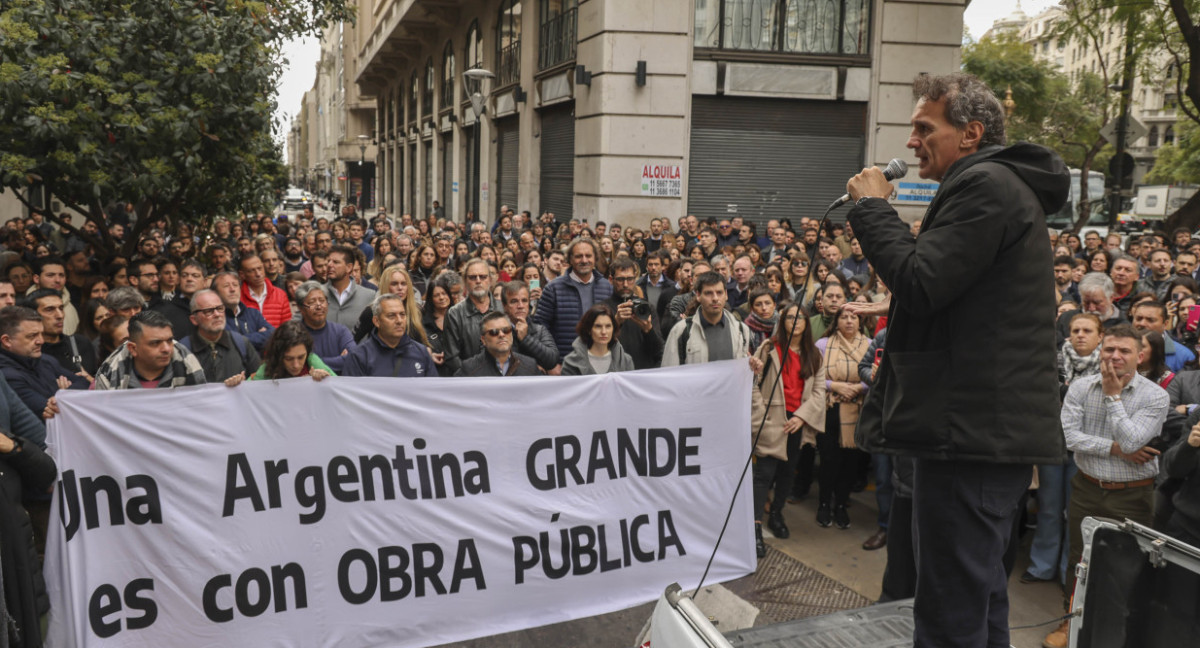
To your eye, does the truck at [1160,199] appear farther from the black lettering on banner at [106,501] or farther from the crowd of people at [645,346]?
the black lettering on banner at [106,501]

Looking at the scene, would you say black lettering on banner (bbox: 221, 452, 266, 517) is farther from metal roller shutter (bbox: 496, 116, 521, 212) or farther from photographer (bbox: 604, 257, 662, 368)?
metal roller shutter (bbox: 496, 116, 521, 212)

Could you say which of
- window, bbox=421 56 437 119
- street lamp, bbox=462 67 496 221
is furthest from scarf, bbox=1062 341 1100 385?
window, bbox=421 56 437 119

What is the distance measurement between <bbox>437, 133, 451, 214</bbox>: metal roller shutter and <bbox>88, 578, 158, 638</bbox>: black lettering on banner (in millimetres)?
27548

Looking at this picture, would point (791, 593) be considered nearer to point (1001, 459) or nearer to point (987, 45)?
point (1001, 459)

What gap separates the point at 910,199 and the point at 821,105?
243 centimetres

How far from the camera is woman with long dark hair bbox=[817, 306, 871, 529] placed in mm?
6953

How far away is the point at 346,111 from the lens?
73.5 metres

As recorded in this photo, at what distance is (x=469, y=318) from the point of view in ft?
24.0

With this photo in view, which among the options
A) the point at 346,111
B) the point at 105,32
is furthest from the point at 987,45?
the point at 346,111

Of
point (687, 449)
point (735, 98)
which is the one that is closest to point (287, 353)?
point (687, 449)

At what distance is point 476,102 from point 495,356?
1268 cm

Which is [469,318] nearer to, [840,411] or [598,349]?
[598,349]

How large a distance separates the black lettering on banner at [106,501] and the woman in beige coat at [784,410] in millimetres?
3833

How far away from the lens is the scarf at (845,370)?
7000 mm
